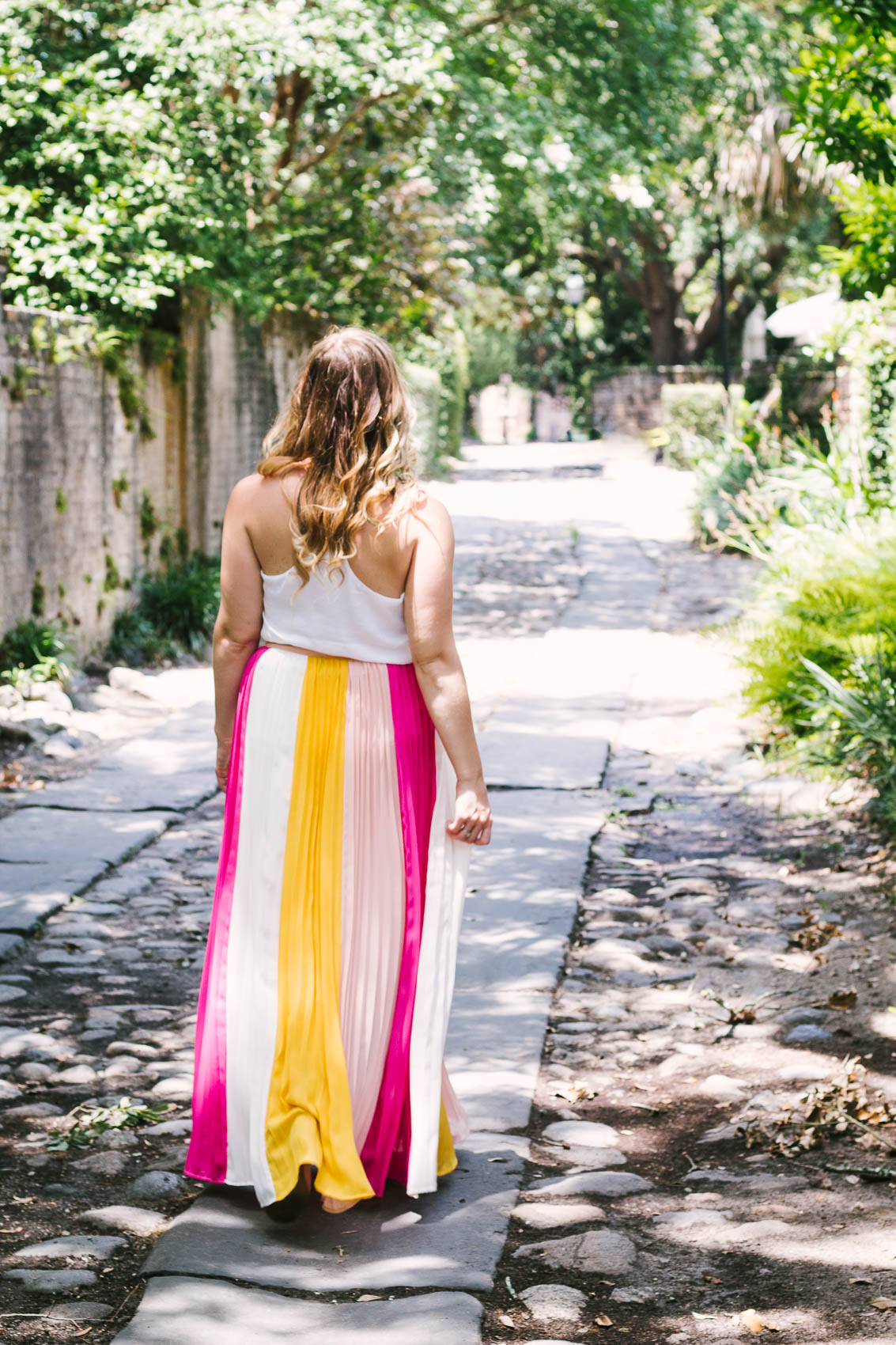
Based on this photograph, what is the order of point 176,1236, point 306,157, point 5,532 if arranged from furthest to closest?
point 306,157 → point 5,532 → point 176,1236

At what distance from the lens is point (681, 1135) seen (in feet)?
12.0

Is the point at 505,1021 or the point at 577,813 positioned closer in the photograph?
the point at 505,1021

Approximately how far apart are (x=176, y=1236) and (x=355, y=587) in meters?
1.40

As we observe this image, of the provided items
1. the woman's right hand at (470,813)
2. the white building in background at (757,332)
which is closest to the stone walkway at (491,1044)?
the woman's right hand at (470,813)

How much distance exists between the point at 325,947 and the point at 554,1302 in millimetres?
842

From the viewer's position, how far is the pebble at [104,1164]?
3373mm

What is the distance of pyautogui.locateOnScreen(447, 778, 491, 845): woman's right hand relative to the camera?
3.10 metres

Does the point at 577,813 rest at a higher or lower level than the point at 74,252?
lower

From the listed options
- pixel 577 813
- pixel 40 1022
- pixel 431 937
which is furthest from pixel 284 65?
pixel 431 937

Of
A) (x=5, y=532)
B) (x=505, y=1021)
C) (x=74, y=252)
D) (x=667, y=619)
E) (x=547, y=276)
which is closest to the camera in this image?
(x=505, y=1021)

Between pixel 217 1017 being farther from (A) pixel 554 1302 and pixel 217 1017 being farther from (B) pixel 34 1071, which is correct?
(B) pixel 34 1071

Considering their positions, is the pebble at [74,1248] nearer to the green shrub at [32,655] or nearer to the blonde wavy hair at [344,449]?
the blonde wavy hair at [344,449]

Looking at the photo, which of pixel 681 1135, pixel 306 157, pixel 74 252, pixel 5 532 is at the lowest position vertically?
pixel 681 1135

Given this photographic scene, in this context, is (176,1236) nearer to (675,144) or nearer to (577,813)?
(577,813)
